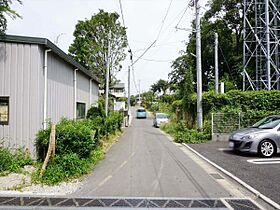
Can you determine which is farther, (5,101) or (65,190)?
(5,101)

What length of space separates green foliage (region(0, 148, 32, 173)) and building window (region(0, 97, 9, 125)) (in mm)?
870

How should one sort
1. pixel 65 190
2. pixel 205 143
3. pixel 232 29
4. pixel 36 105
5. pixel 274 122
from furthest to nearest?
pixel 232 29 → pixel 205 143 → pixel 274 122 → pixel 36 105 → pixel 65 190

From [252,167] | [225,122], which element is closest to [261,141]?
[252,167]

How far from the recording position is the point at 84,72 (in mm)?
14500

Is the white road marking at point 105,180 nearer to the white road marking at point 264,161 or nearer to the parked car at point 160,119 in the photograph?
the white road marking at point 264,161

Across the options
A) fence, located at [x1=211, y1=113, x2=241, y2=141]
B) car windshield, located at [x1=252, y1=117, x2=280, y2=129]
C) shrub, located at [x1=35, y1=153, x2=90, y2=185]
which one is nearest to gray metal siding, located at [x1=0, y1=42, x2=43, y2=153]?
shrub, located at [x1=35, y1=153, x2=90, y2=185]

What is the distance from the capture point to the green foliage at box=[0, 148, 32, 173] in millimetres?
7402

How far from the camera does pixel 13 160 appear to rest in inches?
305

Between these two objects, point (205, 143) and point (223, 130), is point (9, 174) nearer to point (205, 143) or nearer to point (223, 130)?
point (205, 143)

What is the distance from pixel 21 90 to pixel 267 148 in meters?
8.56

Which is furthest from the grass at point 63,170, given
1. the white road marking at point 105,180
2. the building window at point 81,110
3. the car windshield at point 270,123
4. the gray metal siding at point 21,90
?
the car windshield at point 270,123

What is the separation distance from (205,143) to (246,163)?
5189 mm

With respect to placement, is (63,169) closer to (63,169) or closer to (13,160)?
(63,169)

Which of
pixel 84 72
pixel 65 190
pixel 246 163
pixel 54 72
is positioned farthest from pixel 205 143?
pixel 65 190
